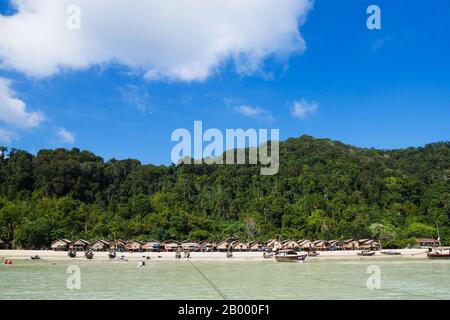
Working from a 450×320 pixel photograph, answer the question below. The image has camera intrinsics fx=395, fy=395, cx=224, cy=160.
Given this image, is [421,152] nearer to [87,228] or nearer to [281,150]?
[281,150]

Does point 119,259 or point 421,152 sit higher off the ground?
point 421,152

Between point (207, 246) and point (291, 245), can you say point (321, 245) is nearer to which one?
point (291, 245)

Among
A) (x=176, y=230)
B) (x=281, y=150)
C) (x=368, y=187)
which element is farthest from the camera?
(x=281, y=150)

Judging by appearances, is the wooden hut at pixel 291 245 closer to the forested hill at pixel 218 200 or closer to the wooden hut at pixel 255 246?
the wooden hut at pixel 255 246

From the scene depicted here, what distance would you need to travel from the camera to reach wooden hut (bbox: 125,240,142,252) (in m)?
61.3

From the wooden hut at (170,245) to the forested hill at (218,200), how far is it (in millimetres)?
4032

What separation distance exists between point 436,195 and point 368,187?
1347 cm

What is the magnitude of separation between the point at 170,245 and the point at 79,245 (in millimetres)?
13810

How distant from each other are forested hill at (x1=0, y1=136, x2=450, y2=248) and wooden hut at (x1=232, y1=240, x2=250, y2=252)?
19.9ft

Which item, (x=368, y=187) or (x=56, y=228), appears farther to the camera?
(x=368, y=187)

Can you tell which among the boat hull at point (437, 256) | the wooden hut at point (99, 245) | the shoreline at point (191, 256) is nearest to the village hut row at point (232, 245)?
the wooden hut at point (99, 245)
